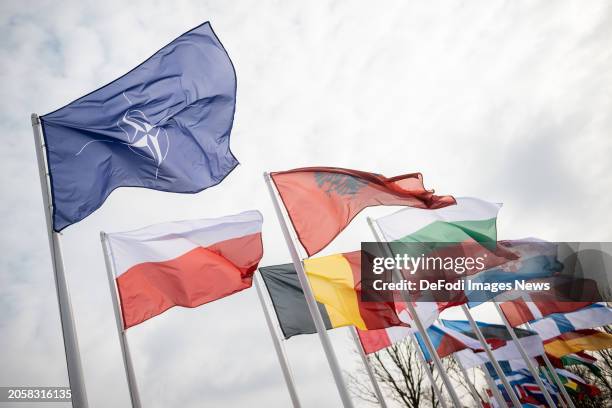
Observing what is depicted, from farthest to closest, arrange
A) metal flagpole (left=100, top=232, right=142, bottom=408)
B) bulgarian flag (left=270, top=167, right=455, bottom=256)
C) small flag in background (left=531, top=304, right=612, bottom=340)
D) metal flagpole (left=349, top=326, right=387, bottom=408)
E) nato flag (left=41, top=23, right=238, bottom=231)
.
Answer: small flag in background (left=531, top=304, right=612, bottom=340)
metal flagpole (left=349, top=326, right=387, bottom=408)
bulgarian flag (left=270, top=167, right=455, bottom=256)
metal flagpole (left=100, top=232, right=142, bottom=408)
nato flag (left=41, top=23, right=238, bottom=231)

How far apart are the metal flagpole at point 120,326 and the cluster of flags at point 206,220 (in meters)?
0.06

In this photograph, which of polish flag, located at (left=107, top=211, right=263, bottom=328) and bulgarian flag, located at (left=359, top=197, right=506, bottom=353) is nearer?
polish flag, located at (left=107, top=211, right=263, bottom=328)

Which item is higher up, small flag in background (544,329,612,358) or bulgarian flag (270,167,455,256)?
bulgarian flag (270,167,455,256)

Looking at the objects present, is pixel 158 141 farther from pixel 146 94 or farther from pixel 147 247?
pixel 147 247

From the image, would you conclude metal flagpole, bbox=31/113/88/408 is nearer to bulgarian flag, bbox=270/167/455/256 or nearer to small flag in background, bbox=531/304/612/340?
bulgarian flag, bbox=270/167/455/256

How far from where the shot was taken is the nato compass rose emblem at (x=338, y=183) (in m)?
9.91

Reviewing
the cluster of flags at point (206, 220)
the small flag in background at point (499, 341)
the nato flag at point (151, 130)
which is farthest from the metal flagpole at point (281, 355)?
the small flag in background at point (499, 341)

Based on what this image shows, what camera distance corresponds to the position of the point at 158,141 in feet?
24.1

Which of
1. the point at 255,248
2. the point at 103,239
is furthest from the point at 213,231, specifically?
the point at 103,239

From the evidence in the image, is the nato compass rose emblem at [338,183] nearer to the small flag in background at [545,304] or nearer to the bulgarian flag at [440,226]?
the bulgarian flag at [440,226]

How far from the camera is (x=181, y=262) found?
888 centimetres

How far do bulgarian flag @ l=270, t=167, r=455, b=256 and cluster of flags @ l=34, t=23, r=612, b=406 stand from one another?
0.03 meters

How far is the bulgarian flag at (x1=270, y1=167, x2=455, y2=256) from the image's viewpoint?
922cm

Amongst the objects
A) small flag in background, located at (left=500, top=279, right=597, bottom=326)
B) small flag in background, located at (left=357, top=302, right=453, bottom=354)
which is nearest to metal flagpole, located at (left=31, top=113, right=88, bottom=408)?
small flag in background, located at (left=357, top=302, right=453, bottom=354)
